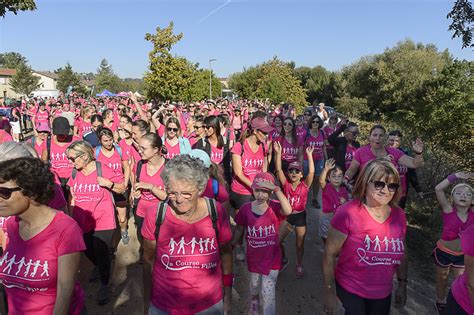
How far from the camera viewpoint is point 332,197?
14.3 ft

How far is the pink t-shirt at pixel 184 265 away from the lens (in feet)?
7.47

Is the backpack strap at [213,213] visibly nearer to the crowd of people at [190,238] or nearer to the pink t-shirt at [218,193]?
the crowd of people at [190,238]

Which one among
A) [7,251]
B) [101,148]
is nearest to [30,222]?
[7,251]

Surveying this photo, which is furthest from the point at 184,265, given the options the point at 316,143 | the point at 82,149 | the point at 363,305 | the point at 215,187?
the point at 316,143

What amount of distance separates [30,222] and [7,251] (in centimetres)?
25

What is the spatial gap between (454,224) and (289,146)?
11.0ft

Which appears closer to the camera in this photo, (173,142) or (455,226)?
(455,226)

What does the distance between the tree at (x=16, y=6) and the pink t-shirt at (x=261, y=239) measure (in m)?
13.7

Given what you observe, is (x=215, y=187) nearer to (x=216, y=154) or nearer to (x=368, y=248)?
(x=216, y=154)

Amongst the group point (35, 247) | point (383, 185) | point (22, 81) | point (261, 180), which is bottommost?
point (35, 247)

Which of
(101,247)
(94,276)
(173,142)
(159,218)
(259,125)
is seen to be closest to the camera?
(159,218)

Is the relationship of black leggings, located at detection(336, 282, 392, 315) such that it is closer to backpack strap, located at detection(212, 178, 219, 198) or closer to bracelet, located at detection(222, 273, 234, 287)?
bracelet, located at detection(222, 273, 234, 287)

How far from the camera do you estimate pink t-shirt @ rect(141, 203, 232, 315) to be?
7.47 ft

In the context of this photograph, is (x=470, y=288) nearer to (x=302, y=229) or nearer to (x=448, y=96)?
(x=302, y=229)
